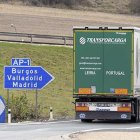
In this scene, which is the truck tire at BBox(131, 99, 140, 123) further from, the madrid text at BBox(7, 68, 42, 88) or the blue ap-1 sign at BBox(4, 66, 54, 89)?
Result: the madrid text at BBox(7, 68, 42, 88)

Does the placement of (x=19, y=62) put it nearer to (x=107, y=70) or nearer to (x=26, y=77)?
(x=26, y=77)

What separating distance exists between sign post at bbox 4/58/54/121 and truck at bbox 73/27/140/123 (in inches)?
95.2

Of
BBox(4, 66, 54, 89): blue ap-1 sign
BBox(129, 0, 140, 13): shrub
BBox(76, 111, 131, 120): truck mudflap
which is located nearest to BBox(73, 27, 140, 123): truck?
BBox(76, 111, 131, 120): truck mudflap

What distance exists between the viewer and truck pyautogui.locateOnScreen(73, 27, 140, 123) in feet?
85.9

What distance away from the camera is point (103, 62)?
1038 inches

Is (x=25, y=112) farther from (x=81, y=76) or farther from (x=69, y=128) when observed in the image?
(x=69, y=128)

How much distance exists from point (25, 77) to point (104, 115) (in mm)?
3995

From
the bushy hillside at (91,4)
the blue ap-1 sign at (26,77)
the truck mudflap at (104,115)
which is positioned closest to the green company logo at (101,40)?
the truck mudflap at (104,115)

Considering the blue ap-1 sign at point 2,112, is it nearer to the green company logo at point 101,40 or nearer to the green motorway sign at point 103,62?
the green motorway sign at point 103,62

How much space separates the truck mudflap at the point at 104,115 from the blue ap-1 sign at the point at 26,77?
8.30ft

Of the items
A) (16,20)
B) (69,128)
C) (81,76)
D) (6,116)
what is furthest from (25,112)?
(16,20)

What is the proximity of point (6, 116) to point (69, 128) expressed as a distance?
6.21 m

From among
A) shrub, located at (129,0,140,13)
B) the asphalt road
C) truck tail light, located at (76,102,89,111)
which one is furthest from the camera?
shrub, located at (129,0,140,13)

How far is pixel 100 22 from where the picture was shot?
6962 cm
